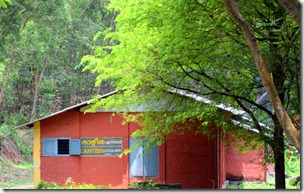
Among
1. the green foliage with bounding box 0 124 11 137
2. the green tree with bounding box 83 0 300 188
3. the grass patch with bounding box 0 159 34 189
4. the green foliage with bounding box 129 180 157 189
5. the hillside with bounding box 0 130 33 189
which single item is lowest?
the green foliage with bounding box 129 180 157 189

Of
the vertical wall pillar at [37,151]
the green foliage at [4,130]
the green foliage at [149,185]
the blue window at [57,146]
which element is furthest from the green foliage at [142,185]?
the green foliage at [4,130]

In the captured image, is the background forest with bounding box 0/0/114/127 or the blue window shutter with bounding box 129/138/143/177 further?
the background forest with bounding box 0/0/114/127

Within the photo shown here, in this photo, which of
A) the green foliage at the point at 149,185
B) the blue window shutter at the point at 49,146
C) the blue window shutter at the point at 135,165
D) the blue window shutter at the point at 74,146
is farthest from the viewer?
the blue window shutter at the point at 49,146

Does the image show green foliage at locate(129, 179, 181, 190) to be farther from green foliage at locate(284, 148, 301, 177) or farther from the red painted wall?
green foliage at locate(284, 148, 301, 177)

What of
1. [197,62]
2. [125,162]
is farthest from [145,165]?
[197,62]

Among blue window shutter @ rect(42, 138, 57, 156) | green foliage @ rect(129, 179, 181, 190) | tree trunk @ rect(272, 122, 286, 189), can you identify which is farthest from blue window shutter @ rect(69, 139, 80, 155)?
tree trunk @ rect(272, 122, 286, 189)

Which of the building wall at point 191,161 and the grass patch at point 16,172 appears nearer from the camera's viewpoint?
the grass patch at point 16,172

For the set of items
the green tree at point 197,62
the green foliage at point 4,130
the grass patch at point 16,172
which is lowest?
the grass patch at point 16,172

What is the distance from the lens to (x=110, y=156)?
8.87 metres

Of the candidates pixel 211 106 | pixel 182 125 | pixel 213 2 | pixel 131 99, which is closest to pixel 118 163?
pixel 182 125

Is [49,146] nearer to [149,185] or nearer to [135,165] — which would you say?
[135,165]

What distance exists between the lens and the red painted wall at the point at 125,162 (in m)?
8.76

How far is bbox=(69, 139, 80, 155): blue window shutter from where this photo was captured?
29.6ft

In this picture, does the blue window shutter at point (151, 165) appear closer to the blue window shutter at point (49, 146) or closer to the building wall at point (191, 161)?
the building wall at point (191, 161)
